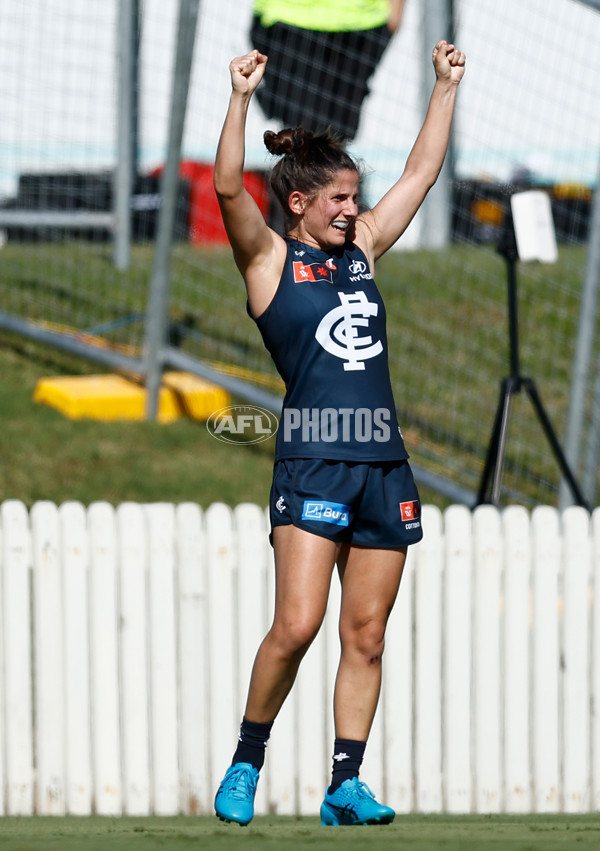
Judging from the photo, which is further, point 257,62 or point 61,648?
point 61,648

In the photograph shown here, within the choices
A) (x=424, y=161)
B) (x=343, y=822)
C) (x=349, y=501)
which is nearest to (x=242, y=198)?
(x=424, y=161)

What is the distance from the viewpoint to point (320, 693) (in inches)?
185

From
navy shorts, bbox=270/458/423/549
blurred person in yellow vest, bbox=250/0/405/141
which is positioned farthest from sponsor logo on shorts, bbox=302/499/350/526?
blurred person in yellow vest, bbox=250/0/405/141

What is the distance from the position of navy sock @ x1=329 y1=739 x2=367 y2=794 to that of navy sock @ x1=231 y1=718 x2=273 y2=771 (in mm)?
195

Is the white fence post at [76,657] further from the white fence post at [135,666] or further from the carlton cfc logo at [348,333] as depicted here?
the carlton cfc logo at [348,333]

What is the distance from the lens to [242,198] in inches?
119

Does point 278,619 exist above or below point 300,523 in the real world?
below

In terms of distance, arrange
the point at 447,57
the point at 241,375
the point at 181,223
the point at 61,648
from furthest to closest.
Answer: the point at 181,223 < the point at 241,375 < the point at 61,648 < the point at 447,57

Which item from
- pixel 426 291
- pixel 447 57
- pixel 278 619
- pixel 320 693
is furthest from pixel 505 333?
pixel 278 619

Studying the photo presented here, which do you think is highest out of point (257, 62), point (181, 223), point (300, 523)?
point (181, 223)

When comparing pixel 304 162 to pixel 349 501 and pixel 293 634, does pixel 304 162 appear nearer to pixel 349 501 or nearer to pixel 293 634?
pixel 349 501

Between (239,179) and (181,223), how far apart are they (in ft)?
17.2

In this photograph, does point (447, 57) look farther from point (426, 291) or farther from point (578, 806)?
point (426, 291)

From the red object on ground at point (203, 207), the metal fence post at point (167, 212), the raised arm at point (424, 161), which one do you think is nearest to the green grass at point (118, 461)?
the metal fence post at point (167, 212)
